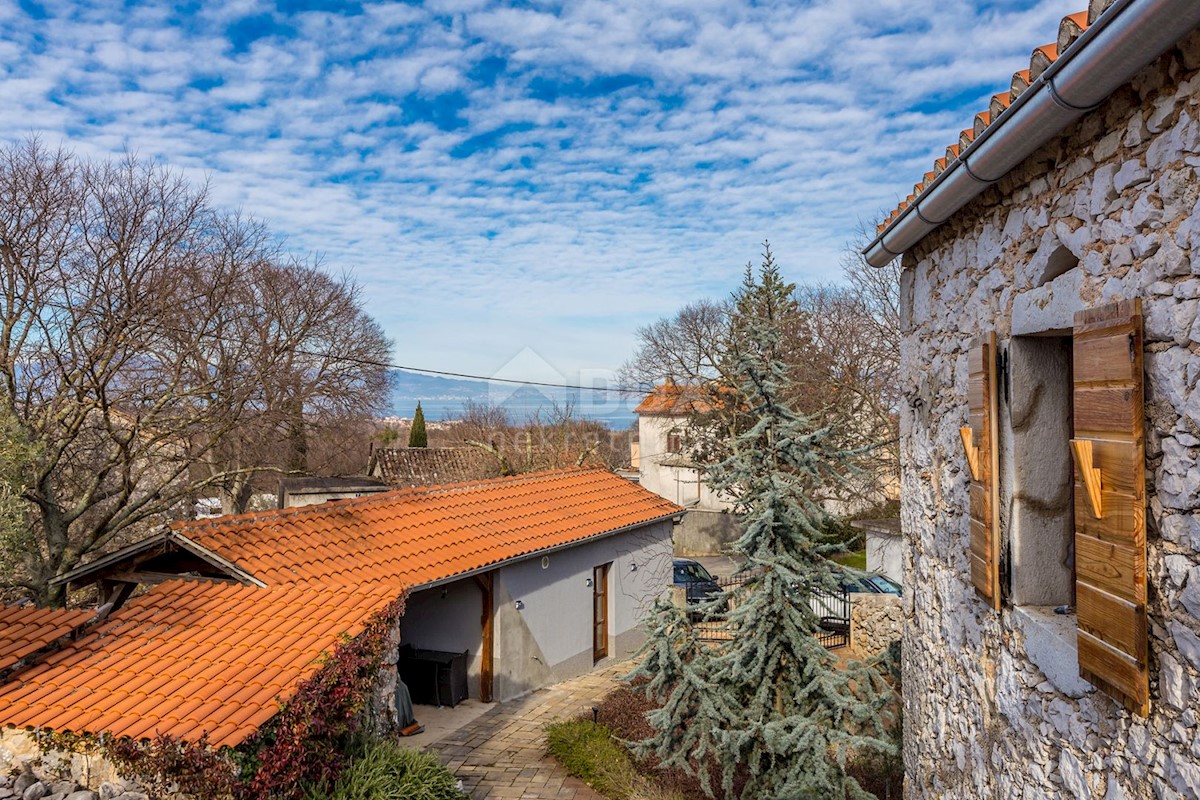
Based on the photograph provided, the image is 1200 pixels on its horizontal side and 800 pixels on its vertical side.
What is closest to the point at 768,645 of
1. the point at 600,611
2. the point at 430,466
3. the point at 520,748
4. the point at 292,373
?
the point at 520,748

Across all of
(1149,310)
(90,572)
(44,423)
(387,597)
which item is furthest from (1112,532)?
(44,423)

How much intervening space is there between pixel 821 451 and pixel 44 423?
1174cm

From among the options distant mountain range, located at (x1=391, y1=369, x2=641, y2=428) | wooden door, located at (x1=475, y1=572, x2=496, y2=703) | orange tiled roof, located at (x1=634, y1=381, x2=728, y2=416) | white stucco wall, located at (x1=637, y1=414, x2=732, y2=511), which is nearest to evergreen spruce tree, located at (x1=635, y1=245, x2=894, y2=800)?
wooden door, located at (x1=475, y1=572, x2=496, y2=703)

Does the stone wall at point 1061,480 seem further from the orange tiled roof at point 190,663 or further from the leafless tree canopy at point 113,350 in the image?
the leafless tree canopy at point 113,350

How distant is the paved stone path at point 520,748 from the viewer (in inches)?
322

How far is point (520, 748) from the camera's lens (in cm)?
957

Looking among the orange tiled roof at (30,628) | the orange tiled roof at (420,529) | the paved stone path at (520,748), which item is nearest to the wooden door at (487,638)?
the paved stone path at (520,748)

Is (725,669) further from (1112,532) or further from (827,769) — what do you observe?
(1112,532)

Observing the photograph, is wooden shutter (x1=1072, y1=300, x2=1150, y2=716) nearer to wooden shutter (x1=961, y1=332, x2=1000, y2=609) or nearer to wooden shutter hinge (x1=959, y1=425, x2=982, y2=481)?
wooden shutter (x1=961, y1=332, x2=1000, y2=609)

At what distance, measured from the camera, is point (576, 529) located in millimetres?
13320

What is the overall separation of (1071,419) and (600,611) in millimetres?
11675

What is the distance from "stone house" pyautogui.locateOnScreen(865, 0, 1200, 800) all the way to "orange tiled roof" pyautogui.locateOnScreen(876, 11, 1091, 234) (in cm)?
1

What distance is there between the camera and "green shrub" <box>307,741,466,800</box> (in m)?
5.68

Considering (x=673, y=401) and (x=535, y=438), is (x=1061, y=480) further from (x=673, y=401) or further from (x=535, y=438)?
(x=535, y=438)
